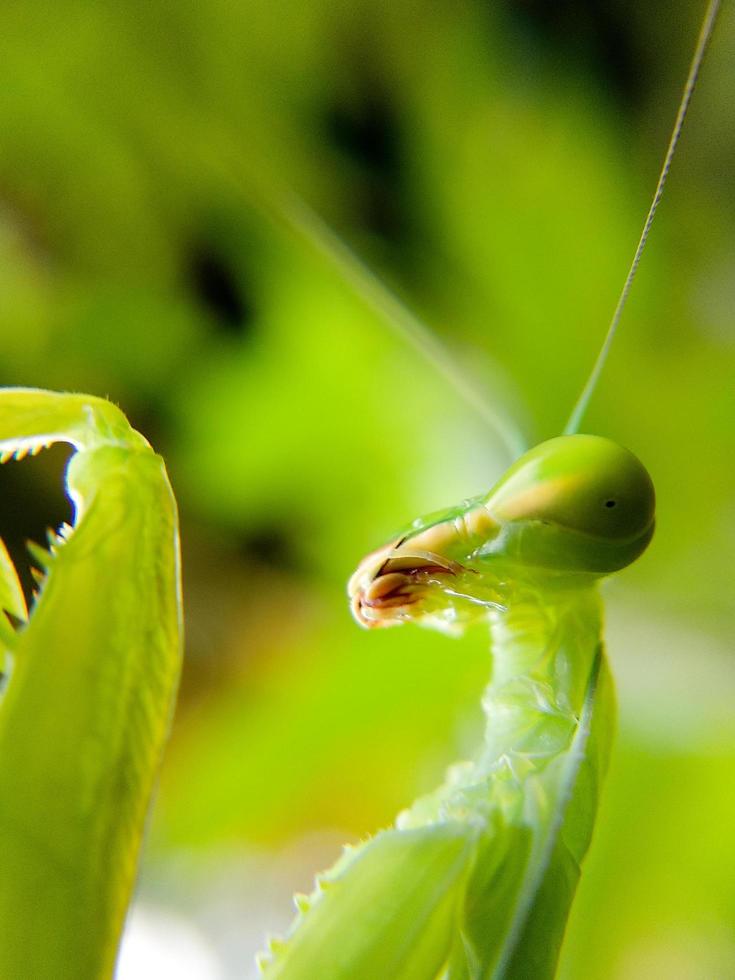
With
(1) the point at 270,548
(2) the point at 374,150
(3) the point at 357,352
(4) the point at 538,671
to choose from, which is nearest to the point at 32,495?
(1) the point at 270,548

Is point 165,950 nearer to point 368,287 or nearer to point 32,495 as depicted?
point 32,495

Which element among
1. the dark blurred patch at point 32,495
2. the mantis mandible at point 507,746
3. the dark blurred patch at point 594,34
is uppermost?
the dark blurred patch at point 594,34

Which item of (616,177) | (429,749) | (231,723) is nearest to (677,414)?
(616,177)

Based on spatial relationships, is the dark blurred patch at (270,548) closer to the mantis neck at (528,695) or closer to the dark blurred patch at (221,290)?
the dark blurred patch at (221,290)

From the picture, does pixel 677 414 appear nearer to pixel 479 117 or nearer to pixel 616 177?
pixel 616 177

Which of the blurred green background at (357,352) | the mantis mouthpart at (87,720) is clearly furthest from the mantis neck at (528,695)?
the blurred green background at (357,352)

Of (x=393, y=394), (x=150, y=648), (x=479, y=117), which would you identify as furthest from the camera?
(x=393, y=394)

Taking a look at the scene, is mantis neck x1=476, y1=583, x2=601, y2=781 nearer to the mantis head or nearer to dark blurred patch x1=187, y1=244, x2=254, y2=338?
the mantis head
